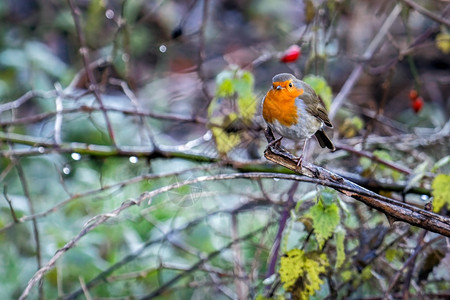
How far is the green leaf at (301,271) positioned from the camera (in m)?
1.87

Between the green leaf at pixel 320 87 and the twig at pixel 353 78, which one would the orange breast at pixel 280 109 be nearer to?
the green leaf at pixel 320 87

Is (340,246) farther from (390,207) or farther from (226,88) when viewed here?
(226,88)

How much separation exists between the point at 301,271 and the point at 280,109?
526 millimetres

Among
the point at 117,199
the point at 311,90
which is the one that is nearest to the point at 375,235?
the point at 311,90

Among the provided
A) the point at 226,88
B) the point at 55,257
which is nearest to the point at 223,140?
the point at 226,88

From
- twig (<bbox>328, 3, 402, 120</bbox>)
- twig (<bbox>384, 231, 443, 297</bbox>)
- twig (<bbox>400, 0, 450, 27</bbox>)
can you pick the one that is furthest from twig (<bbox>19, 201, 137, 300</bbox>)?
twig (<bbox>400, 0, 450, 27</bbox>)

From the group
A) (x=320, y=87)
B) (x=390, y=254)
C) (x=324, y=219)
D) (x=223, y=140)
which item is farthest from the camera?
(x=223, y=140)

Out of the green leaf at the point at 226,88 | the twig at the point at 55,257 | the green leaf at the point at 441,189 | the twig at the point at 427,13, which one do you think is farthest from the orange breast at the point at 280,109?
the twig at the point at 427,13

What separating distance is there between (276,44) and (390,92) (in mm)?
1104

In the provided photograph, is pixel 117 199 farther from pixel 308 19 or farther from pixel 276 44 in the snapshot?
pixel 276 44

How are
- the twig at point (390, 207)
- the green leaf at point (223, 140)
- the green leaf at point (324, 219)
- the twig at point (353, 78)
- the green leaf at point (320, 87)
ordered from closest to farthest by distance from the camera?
the twig at point (390, 207)
the green leaf at point (324, 219)
the green leaf at point (320, 87)
the green leaf at point (223, 140)
the twig at point (353, 78)

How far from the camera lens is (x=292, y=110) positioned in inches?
81.0

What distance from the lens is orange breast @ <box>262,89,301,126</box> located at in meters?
2.04

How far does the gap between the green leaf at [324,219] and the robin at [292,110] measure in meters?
0.27
